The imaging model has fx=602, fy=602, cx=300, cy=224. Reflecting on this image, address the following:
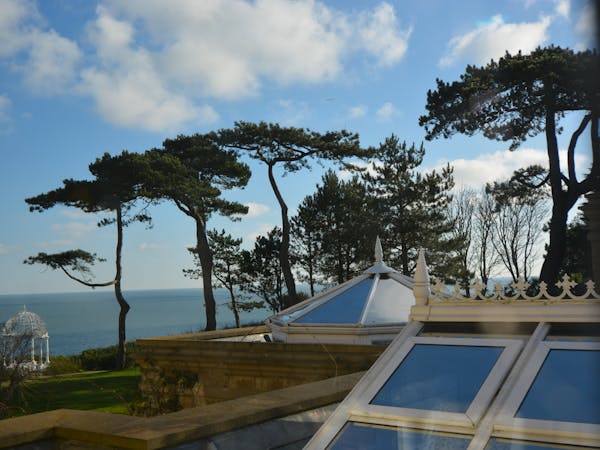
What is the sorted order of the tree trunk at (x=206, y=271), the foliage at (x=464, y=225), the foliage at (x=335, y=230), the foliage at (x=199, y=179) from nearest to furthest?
the foliage at (x=199, y=179) → the foliage at (x=464, y=225) → the tree trunk at (x=206, y=271) → the foliage at (x=335, y=230)

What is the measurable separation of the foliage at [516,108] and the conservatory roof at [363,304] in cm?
996

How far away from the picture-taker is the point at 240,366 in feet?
22.4

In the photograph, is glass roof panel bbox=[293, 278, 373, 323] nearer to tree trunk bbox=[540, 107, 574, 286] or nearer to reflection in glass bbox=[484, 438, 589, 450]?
reflection in glass bbox=[484, 438, 589, 450]

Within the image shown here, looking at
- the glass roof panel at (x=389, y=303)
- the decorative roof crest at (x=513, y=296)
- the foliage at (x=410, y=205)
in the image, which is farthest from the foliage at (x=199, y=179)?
the decorative roof crest at (x=513, y=296)

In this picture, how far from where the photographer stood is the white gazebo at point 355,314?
6945mm

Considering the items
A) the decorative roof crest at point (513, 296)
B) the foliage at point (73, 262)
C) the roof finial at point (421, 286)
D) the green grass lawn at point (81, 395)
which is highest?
the foliage at point (73, 262)

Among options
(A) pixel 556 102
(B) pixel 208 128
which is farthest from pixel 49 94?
(A) pixel 556 102

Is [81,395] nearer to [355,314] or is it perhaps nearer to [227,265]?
[355,314]

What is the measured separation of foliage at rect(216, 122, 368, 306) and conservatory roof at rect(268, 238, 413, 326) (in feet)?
48.2

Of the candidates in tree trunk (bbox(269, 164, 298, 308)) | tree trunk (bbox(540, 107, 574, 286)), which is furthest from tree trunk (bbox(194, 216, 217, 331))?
tree trunk (bbox(540, 107, 574, 286))

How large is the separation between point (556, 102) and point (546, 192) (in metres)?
4.32

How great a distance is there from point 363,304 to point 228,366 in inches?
71.8

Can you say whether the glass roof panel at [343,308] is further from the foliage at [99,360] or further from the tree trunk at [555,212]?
the foliage at [99,360]

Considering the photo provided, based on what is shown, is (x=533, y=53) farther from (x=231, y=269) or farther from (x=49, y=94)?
(x=231, y=269)
